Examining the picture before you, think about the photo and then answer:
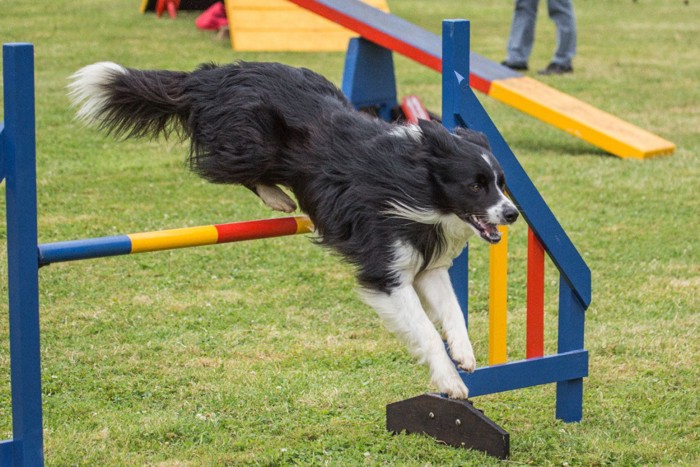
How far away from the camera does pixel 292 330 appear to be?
558 centimetres

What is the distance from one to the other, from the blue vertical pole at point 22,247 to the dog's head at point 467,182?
129 cm

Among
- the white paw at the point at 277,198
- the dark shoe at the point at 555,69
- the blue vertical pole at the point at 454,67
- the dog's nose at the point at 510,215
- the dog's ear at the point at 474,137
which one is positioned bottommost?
the dark shoe at the point at 555,69

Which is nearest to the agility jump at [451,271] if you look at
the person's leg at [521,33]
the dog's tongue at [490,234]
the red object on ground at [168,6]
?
the dog's tongue at [490,234]

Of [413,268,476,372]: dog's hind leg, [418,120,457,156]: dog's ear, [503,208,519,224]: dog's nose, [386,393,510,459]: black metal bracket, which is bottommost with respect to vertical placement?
[386,393,510,459]: black metal bracket

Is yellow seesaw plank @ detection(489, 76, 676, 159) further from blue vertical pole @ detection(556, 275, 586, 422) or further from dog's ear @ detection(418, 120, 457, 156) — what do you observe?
dog's ear @ detection(418, 120, 457, 156)

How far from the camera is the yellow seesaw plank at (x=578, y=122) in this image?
9.00 m

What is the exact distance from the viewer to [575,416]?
4.47 m

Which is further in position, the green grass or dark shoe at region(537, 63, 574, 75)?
dark shoe at region(537, 63, 574, 75)

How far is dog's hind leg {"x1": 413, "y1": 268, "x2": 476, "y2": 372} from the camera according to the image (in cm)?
380

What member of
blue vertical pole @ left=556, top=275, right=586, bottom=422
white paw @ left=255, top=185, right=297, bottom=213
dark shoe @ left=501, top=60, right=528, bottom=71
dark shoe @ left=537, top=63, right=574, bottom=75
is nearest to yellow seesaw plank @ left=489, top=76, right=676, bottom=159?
dark shoe @ left=537, top=63, right=574, bottom=75

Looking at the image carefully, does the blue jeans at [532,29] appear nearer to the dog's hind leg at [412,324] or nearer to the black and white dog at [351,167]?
the black and white dog at [351,167]

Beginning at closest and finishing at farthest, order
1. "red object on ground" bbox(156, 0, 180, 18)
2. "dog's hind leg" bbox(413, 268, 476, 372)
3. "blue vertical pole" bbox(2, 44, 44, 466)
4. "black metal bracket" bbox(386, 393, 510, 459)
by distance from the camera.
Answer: "blue vertical pole" bbox(2, 44, 44, 466) < "dog's hind leg" bbox(413, 268, 476, 372) < "black metal bracket" bbox(386, 393, 510, 459) < "red object on ground" bbox(156, 0, 180, 18)

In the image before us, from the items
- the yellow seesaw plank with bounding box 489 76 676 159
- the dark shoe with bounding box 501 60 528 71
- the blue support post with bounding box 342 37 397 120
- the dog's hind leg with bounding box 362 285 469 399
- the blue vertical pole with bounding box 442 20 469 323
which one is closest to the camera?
the dog's hind leg with bounding box 362 285 469 399

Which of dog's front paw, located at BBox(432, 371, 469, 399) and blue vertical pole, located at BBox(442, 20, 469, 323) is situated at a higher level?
blue vertical pole, located at BBox(442, 20, 469, 323)
